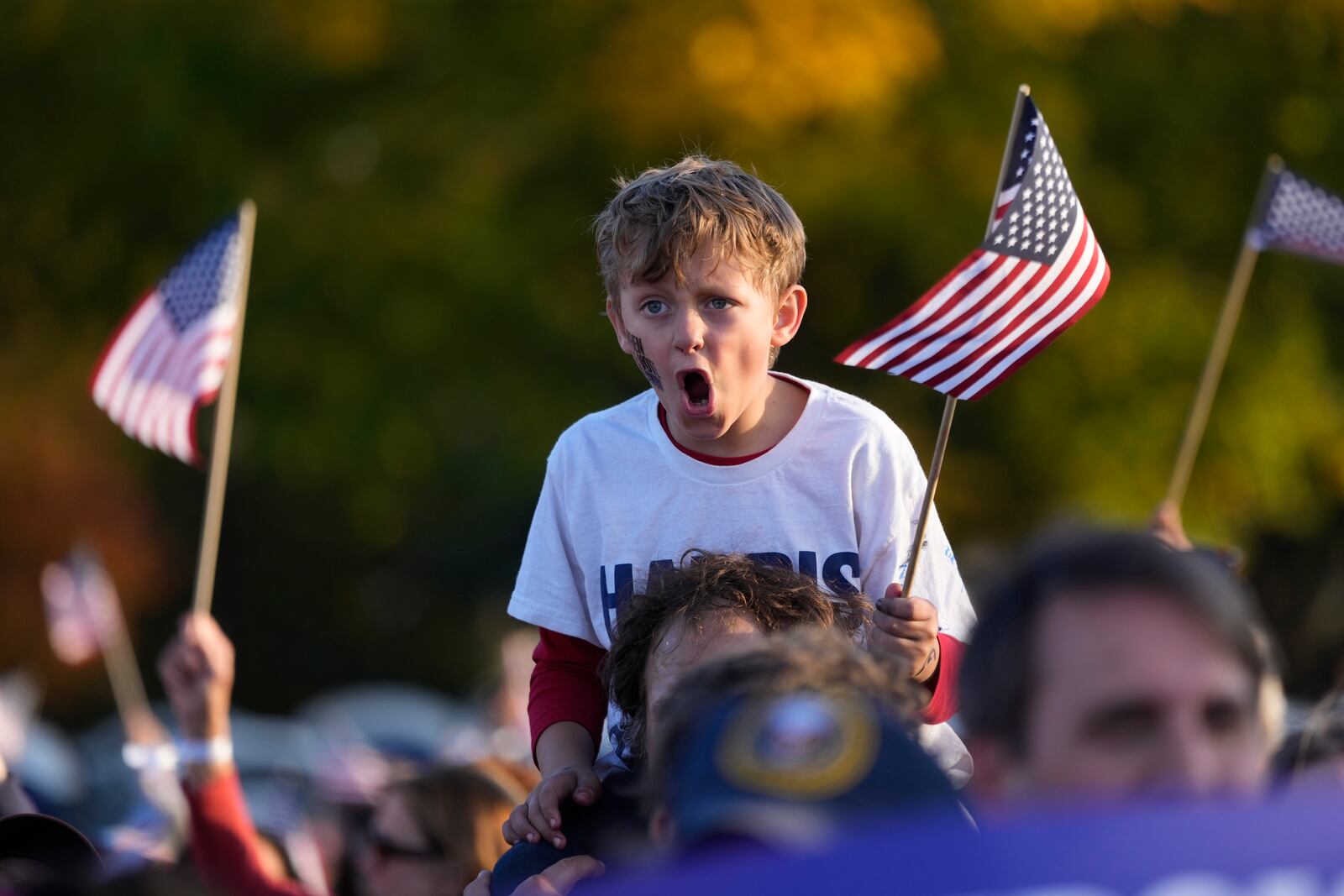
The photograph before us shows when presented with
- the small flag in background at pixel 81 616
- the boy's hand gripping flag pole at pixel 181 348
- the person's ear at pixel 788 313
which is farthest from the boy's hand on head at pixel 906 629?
the small flag in background at pixel 81 616

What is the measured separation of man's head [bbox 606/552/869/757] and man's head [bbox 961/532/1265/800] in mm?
1007

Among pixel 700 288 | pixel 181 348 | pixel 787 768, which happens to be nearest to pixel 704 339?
pixel 700 288

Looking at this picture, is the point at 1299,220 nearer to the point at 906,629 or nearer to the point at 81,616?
the point at 906,629

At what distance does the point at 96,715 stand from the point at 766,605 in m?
17.8

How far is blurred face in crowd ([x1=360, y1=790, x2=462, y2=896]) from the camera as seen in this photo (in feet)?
13.9

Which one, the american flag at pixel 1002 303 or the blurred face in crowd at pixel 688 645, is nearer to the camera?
the blurred face in crowd at pixel 688 645

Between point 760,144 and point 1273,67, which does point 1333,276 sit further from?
point 760,144

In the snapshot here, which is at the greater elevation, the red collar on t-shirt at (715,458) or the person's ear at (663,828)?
the red collar on t-shirt at (715,458)

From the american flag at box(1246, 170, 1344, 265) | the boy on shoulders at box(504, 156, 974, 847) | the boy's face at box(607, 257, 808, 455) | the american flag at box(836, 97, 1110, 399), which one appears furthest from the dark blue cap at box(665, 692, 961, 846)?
the american flag at box(1246, 170, 1344, 265)

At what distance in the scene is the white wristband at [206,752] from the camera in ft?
13.2

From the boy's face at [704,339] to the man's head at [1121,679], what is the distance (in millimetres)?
1655

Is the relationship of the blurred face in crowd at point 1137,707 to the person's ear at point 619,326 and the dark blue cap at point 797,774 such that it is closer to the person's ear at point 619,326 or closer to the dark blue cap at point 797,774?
the dark blue cap at point 797,774

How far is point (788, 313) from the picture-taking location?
372 centimetres

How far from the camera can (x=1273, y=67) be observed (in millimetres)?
12273
